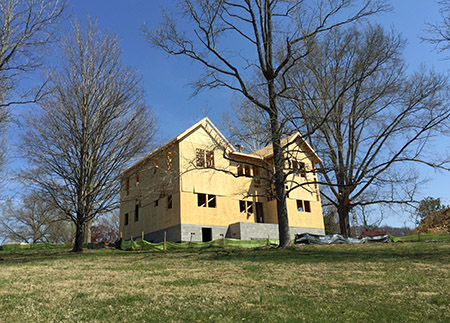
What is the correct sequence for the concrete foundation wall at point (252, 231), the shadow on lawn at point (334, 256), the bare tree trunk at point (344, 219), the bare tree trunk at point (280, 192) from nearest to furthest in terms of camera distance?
the shadow on lawn at point (334, 256), the bare tree trunk at point (280, 192), the bare tree trunk at point (344, 219), the concrete foundation wall at point (252, 231)

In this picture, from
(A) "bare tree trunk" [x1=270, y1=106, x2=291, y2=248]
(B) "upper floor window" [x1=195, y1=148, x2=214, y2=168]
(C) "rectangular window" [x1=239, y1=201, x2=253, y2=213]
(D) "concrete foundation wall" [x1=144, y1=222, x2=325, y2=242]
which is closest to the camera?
(A) "bare tree trunk" [x1=270, y1=106, x2=291, y2=248]

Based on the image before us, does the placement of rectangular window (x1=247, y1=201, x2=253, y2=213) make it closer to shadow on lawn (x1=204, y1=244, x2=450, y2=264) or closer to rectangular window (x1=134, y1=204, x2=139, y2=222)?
rectangular window (x1=134, y1=204, x2=139, y2=222)

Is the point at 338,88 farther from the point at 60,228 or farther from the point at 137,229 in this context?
the point at 60,228

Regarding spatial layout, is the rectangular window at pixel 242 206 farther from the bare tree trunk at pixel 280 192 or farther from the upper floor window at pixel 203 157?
the bare tree trunk at pixel 280 192

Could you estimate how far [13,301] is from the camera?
6.00 meters

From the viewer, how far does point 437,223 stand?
36312mm

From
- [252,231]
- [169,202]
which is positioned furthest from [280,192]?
[169,202]

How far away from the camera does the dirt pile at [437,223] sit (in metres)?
35.0

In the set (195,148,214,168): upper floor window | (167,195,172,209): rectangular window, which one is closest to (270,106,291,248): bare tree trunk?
(195,148,214,168): upper floor window

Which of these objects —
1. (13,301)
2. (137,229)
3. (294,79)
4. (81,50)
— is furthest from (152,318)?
(137,229)

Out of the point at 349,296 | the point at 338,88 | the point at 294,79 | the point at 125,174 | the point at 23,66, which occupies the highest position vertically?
the point at 294,79

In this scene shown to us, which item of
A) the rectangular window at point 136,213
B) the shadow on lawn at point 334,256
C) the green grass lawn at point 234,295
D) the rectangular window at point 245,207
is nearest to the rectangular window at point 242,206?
the rectangular window at point 245,207

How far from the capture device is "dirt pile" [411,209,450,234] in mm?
34975

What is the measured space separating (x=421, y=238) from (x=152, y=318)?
24965mm
